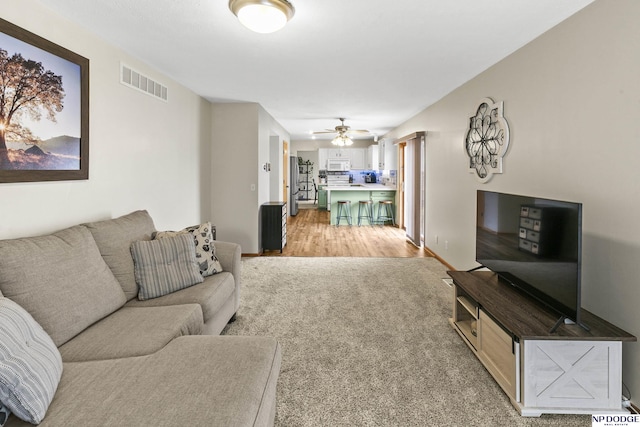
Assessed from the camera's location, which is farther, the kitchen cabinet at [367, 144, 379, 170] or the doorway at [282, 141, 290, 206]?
the kitchen cabinet at [367, 144, 379, 170]

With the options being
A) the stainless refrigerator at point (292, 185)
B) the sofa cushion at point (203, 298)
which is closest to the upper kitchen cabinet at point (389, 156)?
the stainless refrigerator at point (292, 185)

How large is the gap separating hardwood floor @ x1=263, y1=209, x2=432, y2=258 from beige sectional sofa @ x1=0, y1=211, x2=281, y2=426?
338 centimetres

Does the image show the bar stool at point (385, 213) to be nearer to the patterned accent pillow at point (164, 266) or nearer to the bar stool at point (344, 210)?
the bar stool at point (344, 210)

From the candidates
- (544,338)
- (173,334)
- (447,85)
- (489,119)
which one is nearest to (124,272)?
(173,334)

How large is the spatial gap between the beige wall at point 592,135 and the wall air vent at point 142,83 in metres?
3.55

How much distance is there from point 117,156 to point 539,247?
11.2 feet

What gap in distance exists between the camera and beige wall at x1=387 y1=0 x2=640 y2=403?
1.91 meters

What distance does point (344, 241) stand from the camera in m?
6.66

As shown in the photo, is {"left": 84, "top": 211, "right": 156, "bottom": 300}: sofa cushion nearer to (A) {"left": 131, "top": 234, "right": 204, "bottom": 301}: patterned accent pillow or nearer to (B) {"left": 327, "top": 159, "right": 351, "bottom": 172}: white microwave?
(A) {"left": 131, "top": 234, "right": 204, "bottom": 301}: patterned accent pillow

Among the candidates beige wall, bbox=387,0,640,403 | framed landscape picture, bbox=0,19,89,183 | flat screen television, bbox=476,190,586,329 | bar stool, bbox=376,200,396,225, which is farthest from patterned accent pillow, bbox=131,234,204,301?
bar stool, bbox=376,200,396,225

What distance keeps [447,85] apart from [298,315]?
335 cm

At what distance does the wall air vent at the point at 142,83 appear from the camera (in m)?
3.08

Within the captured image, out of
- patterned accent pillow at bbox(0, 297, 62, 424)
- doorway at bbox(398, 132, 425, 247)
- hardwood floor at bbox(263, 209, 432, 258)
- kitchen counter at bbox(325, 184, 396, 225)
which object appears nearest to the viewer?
patterned accent pillow at bbox(0, 297, 62, 424)

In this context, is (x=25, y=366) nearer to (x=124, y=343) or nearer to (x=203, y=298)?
(x=124, y=343)
